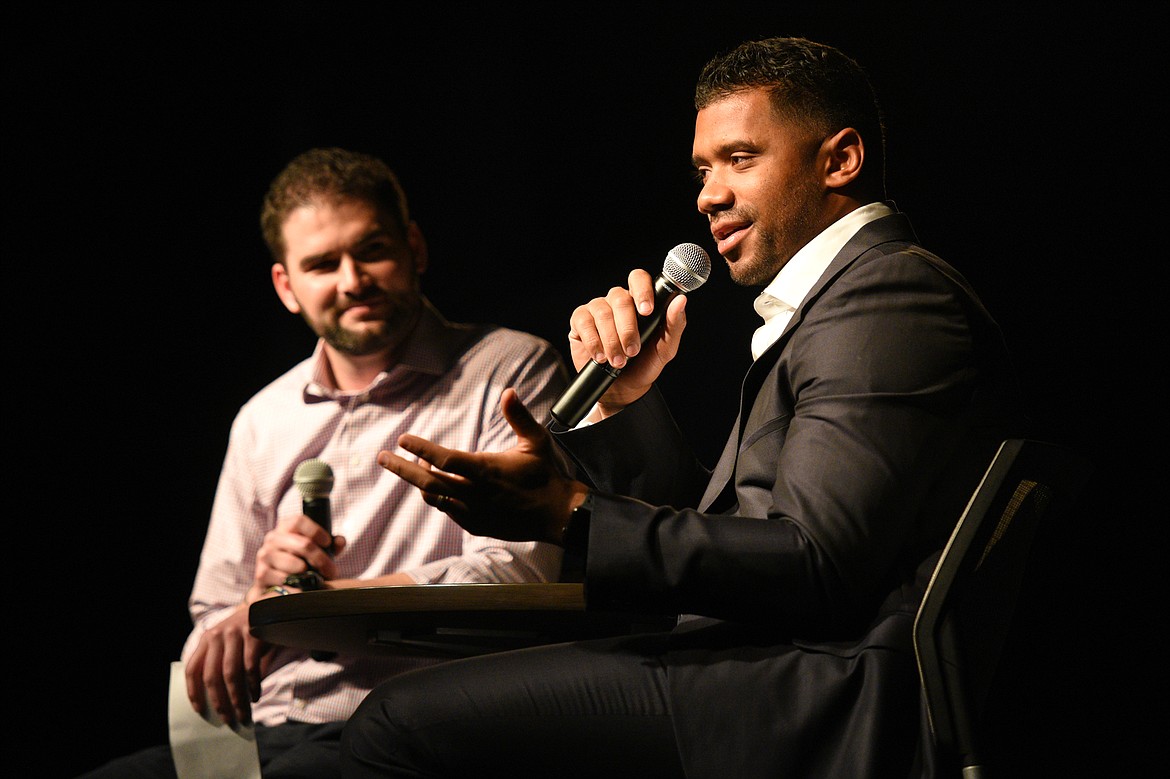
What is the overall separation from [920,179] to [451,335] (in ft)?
3.80

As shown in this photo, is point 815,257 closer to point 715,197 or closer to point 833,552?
point 715,197

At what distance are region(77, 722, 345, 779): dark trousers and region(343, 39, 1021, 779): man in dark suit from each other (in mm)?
776

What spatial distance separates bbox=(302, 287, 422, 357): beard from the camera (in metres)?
2.63

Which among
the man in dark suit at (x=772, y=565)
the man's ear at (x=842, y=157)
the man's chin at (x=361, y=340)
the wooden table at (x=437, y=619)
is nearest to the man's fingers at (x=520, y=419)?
the man in dark suit at (x=772, y=565)

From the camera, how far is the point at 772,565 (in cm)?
112

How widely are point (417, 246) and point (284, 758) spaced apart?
134cm

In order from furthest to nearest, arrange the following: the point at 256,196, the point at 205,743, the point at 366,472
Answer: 1. the point at 256,196
2. the point at 366,472
3. the point at 205,743

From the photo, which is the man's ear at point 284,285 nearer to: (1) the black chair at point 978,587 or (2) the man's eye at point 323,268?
(2) the man's eye at point 323,268

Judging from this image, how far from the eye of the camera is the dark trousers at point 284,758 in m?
1.97

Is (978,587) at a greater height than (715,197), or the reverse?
(715,197)

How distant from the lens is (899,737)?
112cm

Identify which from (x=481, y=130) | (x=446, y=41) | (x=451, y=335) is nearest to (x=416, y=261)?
(x=451, y=335)

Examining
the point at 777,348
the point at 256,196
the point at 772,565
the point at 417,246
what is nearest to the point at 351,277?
the point at 417,246

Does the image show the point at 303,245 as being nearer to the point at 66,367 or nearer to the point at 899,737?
the point at 66,367
